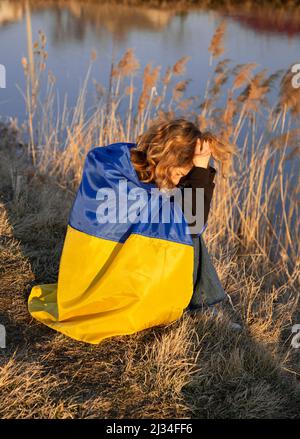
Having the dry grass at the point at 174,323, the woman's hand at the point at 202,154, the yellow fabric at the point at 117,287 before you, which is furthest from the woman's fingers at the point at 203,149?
the dry grass at the point at 174,323

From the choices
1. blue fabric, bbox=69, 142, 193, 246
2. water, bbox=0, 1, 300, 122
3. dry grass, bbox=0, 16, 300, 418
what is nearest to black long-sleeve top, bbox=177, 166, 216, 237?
blue fabric, bbox=69, 142, 193, 246

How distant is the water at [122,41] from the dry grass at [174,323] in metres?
1.95

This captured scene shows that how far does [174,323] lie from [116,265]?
1.21 ft

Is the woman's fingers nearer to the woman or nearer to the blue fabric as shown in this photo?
the woman

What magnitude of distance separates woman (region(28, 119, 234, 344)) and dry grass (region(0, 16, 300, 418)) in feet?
0.29

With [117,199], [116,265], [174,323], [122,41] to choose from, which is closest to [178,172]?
[117,199]

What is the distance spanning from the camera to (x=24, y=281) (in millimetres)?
2676

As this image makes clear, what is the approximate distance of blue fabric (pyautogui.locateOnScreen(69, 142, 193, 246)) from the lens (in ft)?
7.45

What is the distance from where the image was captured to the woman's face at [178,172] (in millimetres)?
2414

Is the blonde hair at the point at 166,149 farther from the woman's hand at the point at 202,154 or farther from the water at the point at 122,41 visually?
the water at the point at 122,41

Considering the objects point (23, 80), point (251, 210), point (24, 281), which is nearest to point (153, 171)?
point (24, 281)

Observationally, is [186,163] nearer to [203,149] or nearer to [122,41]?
[203,149]

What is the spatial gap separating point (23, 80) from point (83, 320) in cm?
506
